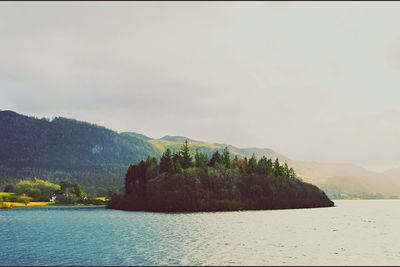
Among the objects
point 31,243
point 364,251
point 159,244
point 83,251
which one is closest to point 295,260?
point 364,251

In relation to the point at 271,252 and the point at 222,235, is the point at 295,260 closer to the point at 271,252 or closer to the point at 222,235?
the point at 271,252

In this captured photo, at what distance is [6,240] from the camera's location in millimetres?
94750

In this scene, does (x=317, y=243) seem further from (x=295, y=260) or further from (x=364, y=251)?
(x=295, y=260)

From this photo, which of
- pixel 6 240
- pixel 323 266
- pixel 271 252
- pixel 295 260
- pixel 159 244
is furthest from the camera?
pixel 6 240

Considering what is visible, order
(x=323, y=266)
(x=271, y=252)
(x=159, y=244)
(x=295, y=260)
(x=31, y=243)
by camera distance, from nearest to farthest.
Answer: (x=323, y=266), (x=295, y=260), (x=271, y=252), (x=159, y=244), (x=31, y=243)

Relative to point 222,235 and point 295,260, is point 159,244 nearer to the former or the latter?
point 222,235

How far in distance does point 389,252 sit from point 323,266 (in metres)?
22.7

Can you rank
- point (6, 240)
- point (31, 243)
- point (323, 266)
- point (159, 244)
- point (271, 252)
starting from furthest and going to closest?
point (6, 240), point (31, 243), point (159, 244), point (271, 252), point (323, 266)

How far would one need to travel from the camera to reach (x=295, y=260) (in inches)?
2496

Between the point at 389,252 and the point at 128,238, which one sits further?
the point at 128,238

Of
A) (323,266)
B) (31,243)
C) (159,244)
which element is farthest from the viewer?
(31,243)

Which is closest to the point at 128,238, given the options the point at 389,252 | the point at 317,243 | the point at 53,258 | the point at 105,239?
the point at 105,239

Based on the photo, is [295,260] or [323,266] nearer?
[323,266]

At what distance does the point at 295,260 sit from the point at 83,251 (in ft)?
120
